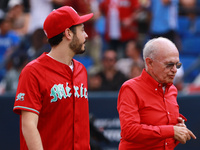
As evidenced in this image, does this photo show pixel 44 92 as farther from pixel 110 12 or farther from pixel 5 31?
pixel 5 31

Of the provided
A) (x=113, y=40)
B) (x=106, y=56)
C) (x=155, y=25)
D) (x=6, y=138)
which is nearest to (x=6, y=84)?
(x=6, y=138)

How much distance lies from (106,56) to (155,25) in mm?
1539

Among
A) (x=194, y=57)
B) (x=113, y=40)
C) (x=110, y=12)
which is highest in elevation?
(x=110, y=12)

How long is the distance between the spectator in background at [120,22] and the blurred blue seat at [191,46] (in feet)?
4.91

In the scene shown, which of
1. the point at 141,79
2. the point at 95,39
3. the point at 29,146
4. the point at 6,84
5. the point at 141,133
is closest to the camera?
the point at 29,146

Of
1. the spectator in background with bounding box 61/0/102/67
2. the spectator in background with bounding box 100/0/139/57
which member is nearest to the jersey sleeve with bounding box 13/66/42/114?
the spectator in background with bounding box 61/0/102/67

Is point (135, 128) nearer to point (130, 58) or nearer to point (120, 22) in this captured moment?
point (130, 58)

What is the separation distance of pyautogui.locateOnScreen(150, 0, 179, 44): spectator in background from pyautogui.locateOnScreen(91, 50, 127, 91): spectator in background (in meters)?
1.41

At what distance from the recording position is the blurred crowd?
24.4 ft

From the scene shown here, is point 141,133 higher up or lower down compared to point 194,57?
higher up

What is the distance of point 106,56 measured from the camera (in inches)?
296

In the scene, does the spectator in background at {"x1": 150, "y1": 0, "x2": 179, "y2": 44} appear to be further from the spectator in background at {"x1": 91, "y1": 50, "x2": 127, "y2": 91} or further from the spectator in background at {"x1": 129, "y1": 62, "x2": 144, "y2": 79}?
the spectator in background at {"x1": 91, "y1": 50, "x2": 127, "y2": 91}

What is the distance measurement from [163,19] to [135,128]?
220 inches

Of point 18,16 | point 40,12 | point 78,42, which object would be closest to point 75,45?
point 78,42
